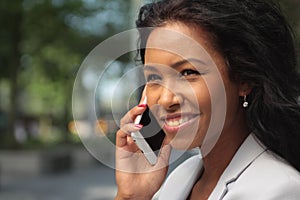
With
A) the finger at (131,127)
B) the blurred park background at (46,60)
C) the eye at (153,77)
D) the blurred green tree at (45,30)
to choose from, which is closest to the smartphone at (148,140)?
the finger at (131,127)

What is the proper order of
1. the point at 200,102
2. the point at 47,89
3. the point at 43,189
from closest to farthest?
the point at 200,102 < the point at 43,189 < the point at 47,89

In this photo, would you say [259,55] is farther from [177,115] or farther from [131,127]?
[131,127]

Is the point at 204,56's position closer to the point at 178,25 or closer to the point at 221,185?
the point at 178,25

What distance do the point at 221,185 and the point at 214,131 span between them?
0.15m

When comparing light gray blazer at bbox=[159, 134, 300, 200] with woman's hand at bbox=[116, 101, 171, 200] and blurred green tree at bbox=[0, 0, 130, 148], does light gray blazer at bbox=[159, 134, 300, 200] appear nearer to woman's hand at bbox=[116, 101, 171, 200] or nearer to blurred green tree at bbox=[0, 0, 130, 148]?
woman's hand at bbox=[116, 101, 171, 200]

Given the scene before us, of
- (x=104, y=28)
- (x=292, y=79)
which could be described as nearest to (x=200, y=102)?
(x=292, y=79)

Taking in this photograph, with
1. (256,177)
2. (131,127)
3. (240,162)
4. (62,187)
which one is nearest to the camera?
(256,177)

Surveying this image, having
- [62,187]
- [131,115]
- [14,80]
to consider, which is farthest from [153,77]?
[14,80]

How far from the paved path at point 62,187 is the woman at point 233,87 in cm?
1113

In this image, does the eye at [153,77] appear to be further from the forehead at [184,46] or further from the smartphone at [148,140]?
the smartphone at [148,140]

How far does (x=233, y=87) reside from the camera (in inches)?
65.9

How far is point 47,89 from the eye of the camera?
35312 millimetres

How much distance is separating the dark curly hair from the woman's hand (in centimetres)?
35

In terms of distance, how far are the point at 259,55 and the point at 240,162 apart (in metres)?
0.30
